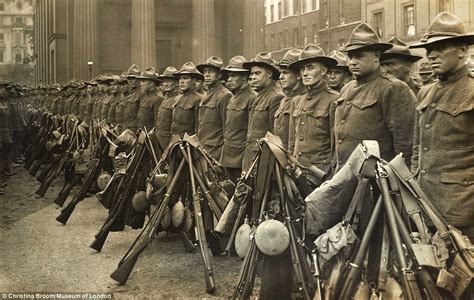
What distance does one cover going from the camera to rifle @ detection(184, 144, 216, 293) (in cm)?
644

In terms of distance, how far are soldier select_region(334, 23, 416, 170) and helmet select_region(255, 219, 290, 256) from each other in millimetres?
1265

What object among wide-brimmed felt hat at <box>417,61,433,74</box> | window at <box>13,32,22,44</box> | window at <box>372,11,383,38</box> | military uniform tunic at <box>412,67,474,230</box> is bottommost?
military uniform tunic at <box>412,67,474,230</box>

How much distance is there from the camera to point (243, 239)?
5.38m

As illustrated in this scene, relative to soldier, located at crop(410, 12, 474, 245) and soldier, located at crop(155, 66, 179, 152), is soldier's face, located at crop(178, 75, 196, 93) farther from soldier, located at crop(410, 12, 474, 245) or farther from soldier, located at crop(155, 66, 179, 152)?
soldier, located at crop(410, 12, 474, 245)

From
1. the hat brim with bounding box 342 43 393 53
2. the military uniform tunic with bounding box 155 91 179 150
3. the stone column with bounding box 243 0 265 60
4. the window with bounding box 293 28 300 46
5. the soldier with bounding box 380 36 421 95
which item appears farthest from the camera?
the window with bounding box 293 28 300 46

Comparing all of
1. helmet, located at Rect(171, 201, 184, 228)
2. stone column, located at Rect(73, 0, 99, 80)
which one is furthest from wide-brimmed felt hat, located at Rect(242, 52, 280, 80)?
stone column, located at Rect(73, 0, 99, 80)

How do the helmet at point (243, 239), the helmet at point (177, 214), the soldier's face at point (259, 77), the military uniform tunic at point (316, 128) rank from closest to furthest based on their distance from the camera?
1. the helmet at point (243, 239)
2. the military uniform tunic at point (316, 128)
3. the helmet at point (177, 214)
4. the soldier's face at point (259, 77)

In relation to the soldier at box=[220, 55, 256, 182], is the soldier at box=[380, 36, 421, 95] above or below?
above

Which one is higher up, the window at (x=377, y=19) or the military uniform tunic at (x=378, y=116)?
the window at (x=377, y=19)

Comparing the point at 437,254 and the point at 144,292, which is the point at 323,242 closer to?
the point at 437,254

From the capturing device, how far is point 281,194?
527cm

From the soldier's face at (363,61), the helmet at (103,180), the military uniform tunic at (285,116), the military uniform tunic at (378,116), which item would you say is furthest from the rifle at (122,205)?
the soldier's face at (363,61)

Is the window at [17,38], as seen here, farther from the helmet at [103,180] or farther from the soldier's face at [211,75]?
the soldier's face at [211,75]

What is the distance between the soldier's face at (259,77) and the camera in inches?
339
